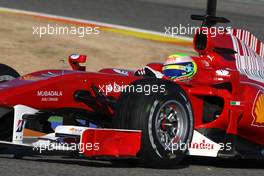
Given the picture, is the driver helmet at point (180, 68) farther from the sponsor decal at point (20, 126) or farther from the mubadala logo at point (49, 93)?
the sponsor decal at point (20, 126)

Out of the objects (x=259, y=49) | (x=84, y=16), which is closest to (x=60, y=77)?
(x=259, y=49)

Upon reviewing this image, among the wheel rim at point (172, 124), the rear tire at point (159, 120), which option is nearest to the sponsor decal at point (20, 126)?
the rear tire at point (159, 120)

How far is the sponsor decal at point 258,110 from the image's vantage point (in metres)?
6.96

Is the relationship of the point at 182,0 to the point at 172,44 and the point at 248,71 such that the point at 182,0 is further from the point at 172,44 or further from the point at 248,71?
the point at 248,71

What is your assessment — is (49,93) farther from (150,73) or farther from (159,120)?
(150,73)

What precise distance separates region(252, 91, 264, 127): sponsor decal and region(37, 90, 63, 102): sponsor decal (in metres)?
1.78

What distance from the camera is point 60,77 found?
6664 mm

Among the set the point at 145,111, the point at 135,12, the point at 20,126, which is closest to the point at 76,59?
the point at 20,126

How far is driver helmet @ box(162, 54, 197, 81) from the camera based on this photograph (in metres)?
7.20
